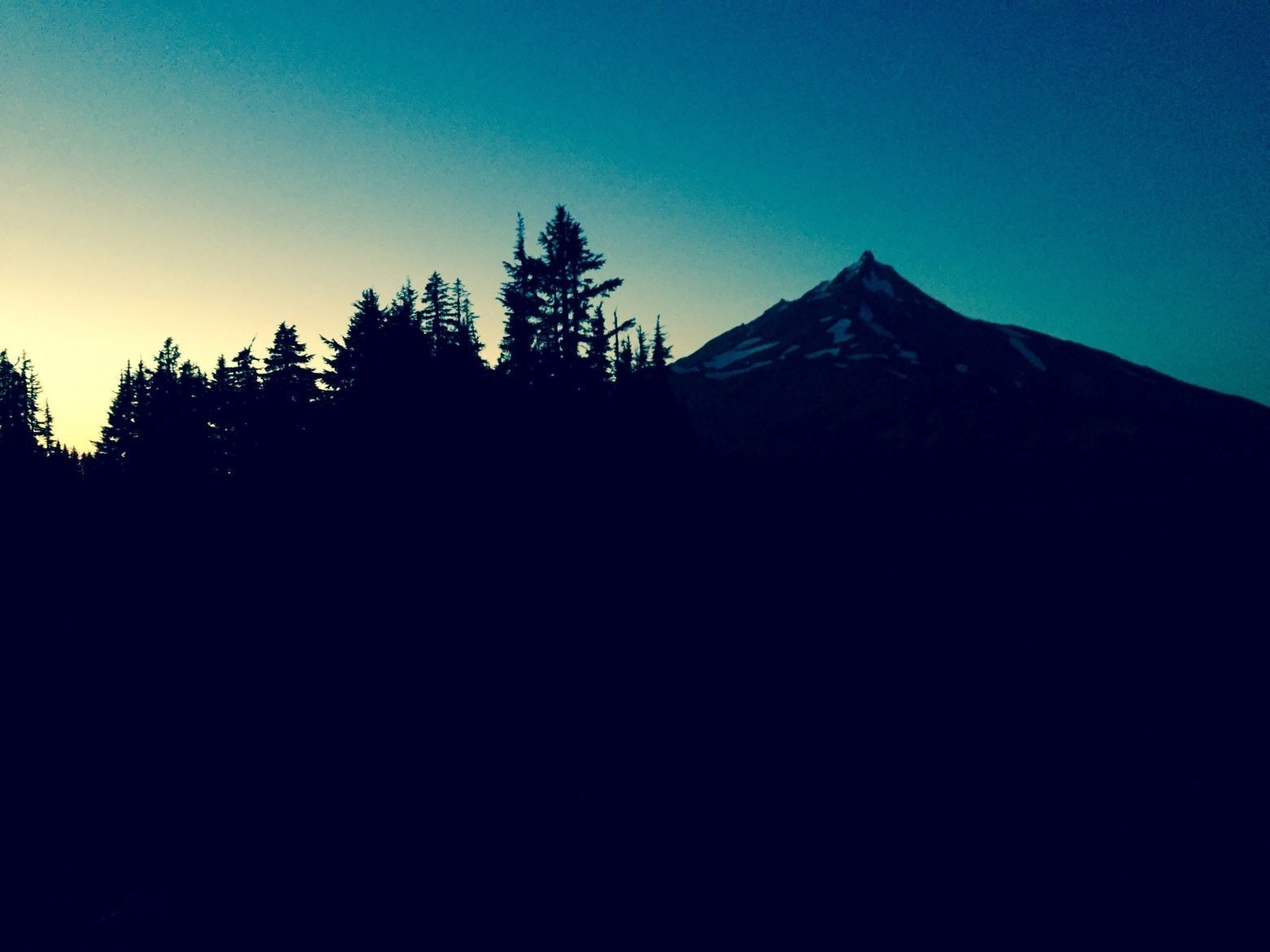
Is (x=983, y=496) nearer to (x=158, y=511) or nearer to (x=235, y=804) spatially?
(x=235, y=804)

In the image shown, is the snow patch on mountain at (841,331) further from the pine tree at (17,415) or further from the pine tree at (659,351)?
the pine tree at (17,415)

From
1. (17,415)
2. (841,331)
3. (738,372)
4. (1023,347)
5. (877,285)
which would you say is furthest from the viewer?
(877,285)

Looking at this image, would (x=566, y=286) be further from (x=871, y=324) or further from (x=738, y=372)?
(x=871, y=324)

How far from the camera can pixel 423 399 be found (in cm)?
2159

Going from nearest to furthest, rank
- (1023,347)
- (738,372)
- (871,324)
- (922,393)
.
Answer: (922,393)
(738,372)
(1023,347)
(871,324)

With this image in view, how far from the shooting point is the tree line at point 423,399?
69.9 feet

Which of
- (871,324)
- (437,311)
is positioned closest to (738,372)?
(871,324)

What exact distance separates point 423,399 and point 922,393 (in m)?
66.8

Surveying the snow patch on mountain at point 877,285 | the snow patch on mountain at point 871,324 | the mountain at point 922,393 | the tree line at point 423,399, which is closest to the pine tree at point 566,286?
the tree line at point 423,399

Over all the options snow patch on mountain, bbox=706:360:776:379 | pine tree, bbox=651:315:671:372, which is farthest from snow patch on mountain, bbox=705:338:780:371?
pine tree, bbox=651:315:671:372

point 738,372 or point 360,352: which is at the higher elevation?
point 738,372

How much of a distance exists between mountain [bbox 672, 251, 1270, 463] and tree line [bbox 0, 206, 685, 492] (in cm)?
3264

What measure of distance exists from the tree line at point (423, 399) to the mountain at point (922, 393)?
32.6 metres

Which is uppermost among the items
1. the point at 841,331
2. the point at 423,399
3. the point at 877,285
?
the point at 877,285
